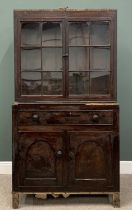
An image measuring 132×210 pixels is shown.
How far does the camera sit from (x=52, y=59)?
2.97 m

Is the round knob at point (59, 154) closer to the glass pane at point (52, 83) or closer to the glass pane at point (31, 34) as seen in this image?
the glass pane at point (52, 83)

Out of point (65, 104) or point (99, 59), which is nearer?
point (65, 104)

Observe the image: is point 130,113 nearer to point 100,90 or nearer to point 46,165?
point 100,90

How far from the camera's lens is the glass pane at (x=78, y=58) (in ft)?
9.72

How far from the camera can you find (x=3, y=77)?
12.1 feet

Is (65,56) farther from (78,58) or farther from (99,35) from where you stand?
(99,35)

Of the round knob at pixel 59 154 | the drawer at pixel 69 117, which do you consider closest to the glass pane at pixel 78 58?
the drawer at pixel 69 117

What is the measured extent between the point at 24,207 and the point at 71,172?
479mm

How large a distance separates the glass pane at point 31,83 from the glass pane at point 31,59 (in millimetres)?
50

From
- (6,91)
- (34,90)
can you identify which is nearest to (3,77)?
(6,91)

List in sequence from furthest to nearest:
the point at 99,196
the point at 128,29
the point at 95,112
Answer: the point at 128,29 → the point at 99,196 → the point at 95,112

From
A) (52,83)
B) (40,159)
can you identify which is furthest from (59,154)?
(52,83)

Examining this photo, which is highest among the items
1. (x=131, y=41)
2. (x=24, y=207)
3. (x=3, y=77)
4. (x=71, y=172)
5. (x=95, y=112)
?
(x=131, y=41)

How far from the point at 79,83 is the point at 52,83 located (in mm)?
222
